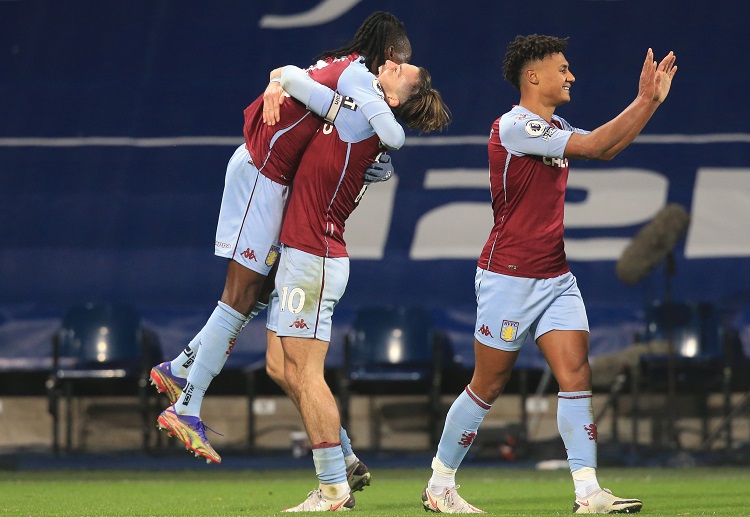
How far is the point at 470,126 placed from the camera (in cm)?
1074

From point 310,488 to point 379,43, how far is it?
3.05 meters

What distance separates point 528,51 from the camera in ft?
18.5

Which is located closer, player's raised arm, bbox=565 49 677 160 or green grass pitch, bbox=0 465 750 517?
player's raised arm, bbox=565 49 677 160

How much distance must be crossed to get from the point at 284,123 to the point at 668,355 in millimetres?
5481

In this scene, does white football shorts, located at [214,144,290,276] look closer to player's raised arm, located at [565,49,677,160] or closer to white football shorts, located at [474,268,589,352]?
white football shorts, located at [474,268,589,352]

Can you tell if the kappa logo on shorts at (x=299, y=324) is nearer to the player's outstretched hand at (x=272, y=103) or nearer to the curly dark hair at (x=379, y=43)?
the player's outstretched hand at (x=272, y=103)

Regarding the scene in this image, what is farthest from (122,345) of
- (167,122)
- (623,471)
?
(623,471)

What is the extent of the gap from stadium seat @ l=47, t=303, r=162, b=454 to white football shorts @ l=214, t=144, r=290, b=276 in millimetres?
4776

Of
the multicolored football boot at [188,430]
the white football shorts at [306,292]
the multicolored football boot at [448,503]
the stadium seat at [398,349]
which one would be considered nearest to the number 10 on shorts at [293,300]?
the white football shorts at [306,292]

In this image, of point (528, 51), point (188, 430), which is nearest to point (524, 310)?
point (528, 51)

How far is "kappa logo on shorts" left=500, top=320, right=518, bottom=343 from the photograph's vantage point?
18.0 ft

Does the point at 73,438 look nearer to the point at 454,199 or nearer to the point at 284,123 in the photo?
the point at 454,199

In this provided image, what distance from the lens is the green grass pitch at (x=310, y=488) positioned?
5.76 m

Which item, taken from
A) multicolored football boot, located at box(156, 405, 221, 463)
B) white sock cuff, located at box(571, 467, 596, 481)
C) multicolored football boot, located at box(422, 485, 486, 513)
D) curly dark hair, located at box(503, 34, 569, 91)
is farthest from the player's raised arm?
multicolored football boot, located at box(156, 405, 221, 463)
